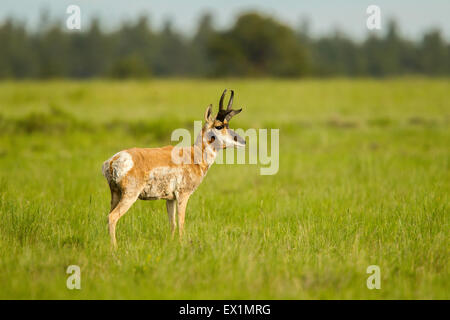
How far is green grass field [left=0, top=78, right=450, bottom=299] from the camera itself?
574 cm

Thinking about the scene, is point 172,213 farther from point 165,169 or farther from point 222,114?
point 222,114

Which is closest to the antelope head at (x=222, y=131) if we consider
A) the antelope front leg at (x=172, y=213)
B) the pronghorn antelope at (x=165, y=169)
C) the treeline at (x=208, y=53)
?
the pronghorn antelope at (x=165, y=169)

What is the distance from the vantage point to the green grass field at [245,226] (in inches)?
226

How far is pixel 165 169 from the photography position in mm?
6836

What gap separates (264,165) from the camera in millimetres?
15484

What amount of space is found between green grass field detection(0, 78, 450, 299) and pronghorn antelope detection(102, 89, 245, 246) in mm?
605

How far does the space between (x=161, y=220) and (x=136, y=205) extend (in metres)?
1.30

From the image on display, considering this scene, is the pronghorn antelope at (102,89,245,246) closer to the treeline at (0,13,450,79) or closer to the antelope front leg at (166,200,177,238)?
the antelope front leg at (166,200,177,238)

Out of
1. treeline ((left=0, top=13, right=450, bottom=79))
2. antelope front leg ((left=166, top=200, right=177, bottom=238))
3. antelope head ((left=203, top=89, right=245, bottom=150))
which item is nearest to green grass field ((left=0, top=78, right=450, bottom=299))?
antelope front leg ((left=166, top=200, right=177, bottom=238))

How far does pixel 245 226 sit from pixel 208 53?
187 ft

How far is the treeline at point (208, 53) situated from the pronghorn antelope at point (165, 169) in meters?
51.6

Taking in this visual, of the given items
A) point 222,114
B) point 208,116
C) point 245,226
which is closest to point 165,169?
point 208,116

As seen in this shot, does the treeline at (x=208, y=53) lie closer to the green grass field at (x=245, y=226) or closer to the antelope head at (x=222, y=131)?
the green grass field at (x=245, y=226)
